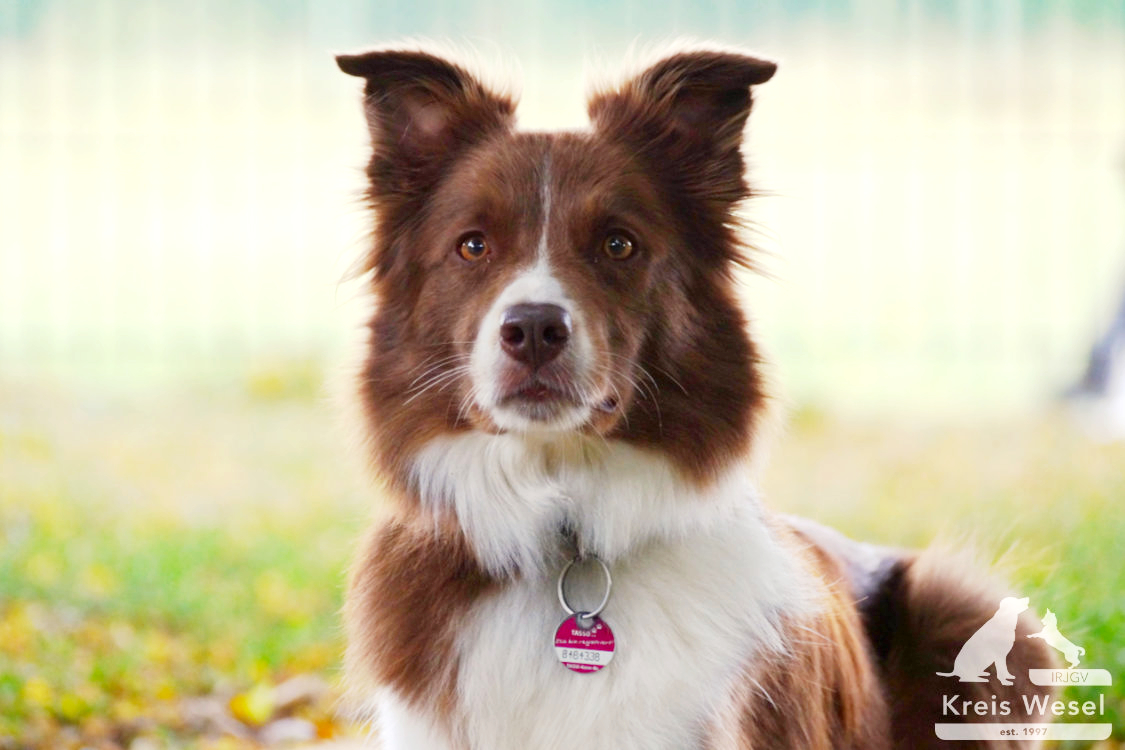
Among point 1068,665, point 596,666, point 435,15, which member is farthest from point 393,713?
point 435,15

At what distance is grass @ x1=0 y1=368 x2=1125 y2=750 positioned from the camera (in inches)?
194

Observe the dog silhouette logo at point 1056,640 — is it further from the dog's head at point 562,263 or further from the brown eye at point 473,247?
the brown eye at point 473,247

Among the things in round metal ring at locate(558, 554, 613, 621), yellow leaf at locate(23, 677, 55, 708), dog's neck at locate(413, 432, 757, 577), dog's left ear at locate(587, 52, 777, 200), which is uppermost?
dog's left ear at locate(587, 52, 777, 200)

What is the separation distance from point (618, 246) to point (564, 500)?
676mm

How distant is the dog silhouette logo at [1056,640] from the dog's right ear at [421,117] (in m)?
2.25

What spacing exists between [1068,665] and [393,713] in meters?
2.45

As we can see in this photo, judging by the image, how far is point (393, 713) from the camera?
305 centimetres

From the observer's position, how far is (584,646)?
2.91m

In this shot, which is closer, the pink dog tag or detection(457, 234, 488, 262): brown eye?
the pink dog tag

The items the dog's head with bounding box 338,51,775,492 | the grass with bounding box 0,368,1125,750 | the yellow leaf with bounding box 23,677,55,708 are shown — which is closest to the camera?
the dog's head with bounding box 338,51,775,492

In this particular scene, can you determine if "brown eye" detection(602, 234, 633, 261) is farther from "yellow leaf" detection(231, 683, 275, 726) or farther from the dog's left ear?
"yellow leaf" detection(231, 683, 275, 726)

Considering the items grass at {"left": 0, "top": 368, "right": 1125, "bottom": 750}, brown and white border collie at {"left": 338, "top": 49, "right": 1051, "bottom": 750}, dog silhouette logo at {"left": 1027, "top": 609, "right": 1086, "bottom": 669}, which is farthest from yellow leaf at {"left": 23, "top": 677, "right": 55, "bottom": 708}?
dog silhouette logo at {"left": 1027, "top": 609, "right": 1086, "bottom": 669}

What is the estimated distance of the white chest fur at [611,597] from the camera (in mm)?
2879

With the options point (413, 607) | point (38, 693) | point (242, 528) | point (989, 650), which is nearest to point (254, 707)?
point (38, 693)
